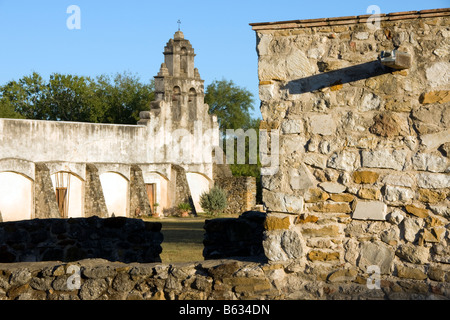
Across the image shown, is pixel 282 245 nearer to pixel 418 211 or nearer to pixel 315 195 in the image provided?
pixel 315 195

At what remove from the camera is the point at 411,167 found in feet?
18.1

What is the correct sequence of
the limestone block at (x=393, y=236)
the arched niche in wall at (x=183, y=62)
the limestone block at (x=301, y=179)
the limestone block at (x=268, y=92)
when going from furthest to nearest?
the arched niche in wall at (x=183, y=62) → the limestone block at (x=268, y=92) → the limestone block at (x=301, y=179) → the limestone block at (x=393, y=236)

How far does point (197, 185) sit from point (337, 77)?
2477 centimetres

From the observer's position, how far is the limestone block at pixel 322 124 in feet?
18.8

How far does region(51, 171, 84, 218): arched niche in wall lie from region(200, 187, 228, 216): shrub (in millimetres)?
5855

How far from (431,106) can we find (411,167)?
0.52 meters

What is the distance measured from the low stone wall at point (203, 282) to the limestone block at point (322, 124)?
114cm

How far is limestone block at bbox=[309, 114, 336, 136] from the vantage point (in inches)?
225

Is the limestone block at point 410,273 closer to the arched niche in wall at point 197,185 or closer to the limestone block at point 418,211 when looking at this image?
the limestone block at point 418,211

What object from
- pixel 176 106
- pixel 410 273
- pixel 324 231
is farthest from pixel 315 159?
pixel 176 106

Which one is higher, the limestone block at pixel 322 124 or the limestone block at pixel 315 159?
the limestone block at pixel 322 124

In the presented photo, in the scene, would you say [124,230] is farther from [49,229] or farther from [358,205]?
[358,205]

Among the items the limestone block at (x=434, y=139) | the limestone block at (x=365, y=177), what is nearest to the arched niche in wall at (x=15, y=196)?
the limestone block at (x=365, y=177)
